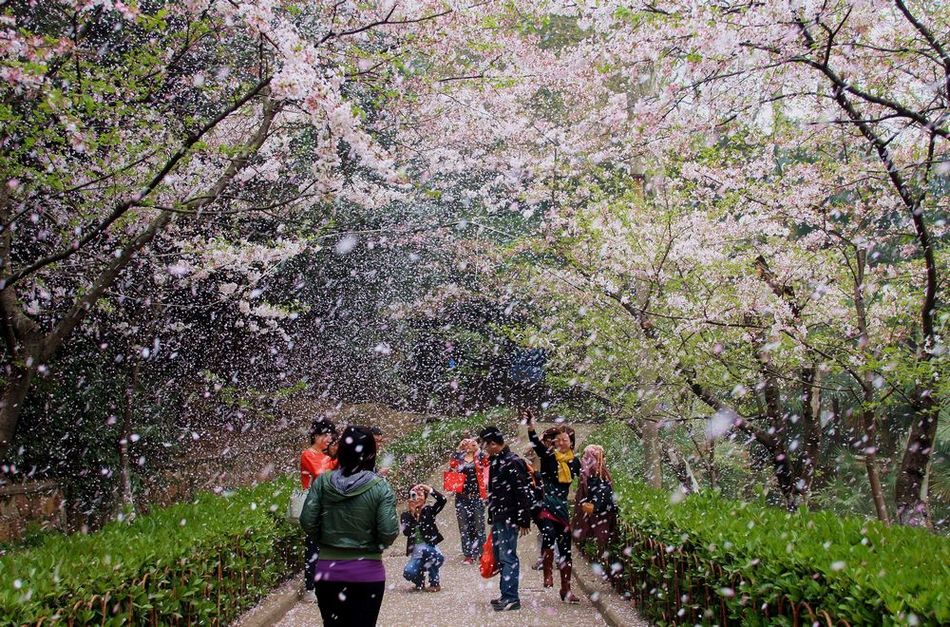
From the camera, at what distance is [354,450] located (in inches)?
164

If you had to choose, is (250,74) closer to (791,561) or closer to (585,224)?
(585,224)

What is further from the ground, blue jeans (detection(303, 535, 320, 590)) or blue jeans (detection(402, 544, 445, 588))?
blue jeans (detection(303, 535, 320, 590))

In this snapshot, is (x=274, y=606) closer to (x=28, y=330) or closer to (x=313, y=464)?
(x=313, y=464)

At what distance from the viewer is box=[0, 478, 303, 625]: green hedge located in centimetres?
384

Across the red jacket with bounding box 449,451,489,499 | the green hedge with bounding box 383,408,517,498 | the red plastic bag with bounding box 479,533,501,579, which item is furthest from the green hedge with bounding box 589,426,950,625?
the green hedge with bounding box 383,408,517,498

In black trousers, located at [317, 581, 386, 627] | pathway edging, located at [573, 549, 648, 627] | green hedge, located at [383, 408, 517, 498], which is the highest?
black trousers, located at [317, 581, 386, 627]

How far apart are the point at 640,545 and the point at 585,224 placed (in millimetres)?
5489

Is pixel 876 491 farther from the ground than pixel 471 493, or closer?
closer

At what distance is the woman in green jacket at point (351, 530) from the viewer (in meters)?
4.04

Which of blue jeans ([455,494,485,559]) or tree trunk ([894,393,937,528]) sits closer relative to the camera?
tree trunk ([894,393,937,528])

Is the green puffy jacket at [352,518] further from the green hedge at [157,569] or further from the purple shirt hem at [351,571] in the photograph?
the green hedge at [157,569]

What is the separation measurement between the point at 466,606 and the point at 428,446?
42.0 ft

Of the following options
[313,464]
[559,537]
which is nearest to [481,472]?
[559,537]

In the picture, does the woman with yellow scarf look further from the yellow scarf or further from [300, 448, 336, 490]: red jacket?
[300, 448, 336, 490]: red jacket
